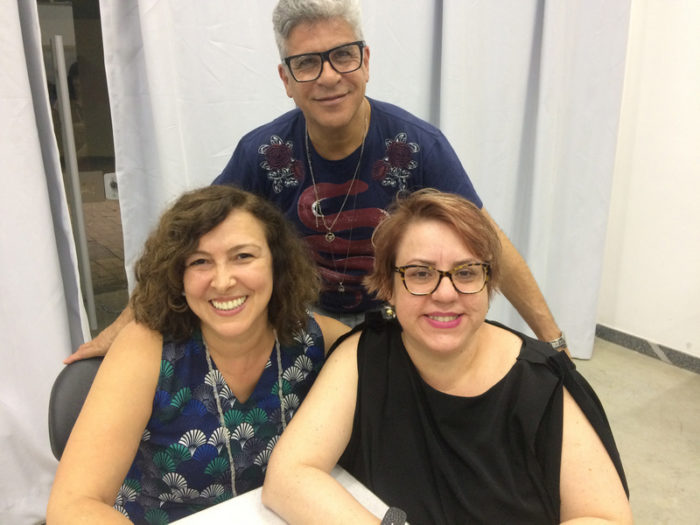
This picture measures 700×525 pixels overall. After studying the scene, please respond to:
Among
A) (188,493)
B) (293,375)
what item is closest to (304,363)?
(293,375)

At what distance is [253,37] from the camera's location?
2.09 m

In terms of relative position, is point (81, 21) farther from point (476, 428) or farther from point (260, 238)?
point (476, 428)

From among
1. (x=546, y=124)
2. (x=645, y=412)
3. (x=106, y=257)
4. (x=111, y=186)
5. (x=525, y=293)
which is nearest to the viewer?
(x=525, y=293)

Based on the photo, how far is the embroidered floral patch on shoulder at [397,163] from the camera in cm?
158

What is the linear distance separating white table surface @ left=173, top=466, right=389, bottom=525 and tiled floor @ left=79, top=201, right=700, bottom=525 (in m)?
1.50

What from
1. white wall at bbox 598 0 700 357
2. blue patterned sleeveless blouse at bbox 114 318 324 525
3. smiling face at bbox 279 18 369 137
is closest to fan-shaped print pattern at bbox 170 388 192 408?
blue patterned sleeveless blouse at bbox 114 318 324 525

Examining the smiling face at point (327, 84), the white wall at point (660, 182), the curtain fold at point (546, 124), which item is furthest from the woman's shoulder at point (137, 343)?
the white wall at point (660, 182)

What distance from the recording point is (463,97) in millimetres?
2592

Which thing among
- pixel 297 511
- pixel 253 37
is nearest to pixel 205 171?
pixel 253 37

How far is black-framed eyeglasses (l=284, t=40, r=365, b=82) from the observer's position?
1371 millimetres

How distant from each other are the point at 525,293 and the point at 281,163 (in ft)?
2.66

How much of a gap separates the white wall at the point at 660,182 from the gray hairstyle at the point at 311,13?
7.39 ft

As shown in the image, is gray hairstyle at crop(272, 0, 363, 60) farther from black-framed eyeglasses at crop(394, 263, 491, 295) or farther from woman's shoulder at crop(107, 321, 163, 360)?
woman's shoulder at crop(107, 321, 163, 360)

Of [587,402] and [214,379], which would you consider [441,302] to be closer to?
[587,402]
